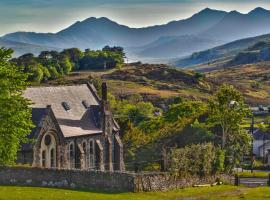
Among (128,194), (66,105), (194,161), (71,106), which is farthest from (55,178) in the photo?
(71,106)

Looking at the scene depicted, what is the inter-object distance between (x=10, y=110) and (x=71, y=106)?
34145 millimetres

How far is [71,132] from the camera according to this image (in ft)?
291

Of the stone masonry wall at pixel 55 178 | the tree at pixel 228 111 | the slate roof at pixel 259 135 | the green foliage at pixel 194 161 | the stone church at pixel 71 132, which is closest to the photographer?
the stone masonry wall at pixel 55 178

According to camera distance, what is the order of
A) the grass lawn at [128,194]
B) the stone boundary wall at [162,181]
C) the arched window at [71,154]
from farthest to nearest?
the arched window at [71,154] → the stone boundary wall at [162,181] → the grass lawn at [128,194]

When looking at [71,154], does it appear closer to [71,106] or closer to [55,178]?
[71,106]

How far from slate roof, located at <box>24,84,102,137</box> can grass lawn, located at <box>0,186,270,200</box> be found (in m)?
24.5

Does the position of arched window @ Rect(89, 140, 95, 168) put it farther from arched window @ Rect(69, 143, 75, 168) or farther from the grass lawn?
the grass lawn

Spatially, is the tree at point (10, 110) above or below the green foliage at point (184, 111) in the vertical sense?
above

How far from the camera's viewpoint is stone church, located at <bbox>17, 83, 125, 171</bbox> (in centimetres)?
8081

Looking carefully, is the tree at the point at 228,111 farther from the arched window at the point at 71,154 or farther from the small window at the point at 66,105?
the arched window at the point at 71,154

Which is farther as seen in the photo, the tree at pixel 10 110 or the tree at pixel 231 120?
the tree at pixel 231 120

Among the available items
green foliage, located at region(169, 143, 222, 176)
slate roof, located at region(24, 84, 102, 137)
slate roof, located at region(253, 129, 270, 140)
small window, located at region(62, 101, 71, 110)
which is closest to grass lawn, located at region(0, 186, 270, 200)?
green foliage, located at region(169, 143, 222, 176)

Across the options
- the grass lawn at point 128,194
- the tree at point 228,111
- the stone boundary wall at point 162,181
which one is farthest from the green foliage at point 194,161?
the tree at point 228,111

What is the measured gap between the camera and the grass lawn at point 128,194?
54156 mm
